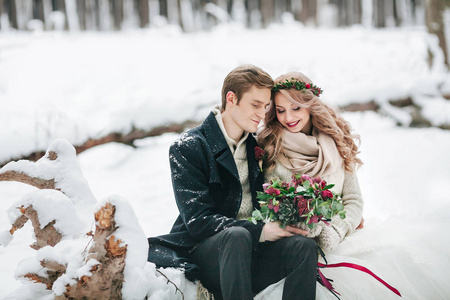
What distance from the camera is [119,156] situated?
5.67m

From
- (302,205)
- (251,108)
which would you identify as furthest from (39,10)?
(302,205)

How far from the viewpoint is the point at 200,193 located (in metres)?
2.54

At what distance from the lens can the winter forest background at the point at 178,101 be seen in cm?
269

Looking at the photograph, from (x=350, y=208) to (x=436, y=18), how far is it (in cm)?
612

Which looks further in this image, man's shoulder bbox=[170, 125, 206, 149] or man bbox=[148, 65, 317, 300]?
man's shoulder bbox=[170, 125, 206, 149]

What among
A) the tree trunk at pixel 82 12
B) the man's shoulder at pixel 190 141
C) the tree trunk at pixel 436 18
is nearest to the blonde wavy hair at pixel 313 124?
the man's shoulder at pixel 190 141

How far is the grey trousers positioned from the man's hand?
0.04m

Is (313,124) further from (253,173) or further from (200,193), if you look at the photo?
(200,193)

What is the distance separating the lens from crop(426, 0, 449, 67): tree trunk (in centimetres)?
738

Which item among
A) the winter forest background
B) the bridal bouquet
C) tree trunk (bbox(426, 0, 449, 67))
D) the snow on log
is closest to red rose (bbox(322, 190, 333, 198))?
the bridal bouquet

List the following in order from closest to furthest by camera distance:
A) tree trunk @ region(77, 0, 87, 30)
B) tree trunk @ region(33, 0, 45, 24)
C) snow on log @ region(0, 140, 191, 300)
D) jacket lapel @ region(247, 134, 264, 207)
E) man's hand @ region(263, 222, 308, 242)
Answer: snow on log @ region(0, 140, 191, 300)
man's hand @ region(263, 222, 308, 242)
jacket lapel @ region(247, 134, 264, 207)
tree trunk @ region(33, 0, 45, 24)
tree trunk @ region(77, 0, 87, 30)

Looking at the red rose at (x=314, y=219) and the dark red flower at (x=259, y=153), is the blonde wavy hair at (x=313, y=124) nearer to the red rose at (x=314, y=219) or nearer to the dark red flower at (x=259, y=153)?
the dark red flower at (x=259, y=153)

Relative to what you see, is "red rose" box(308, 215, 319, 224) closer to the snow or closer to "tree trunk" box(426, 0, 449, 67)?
the snow

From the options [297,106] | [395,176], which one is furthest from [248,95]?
[395,176]
